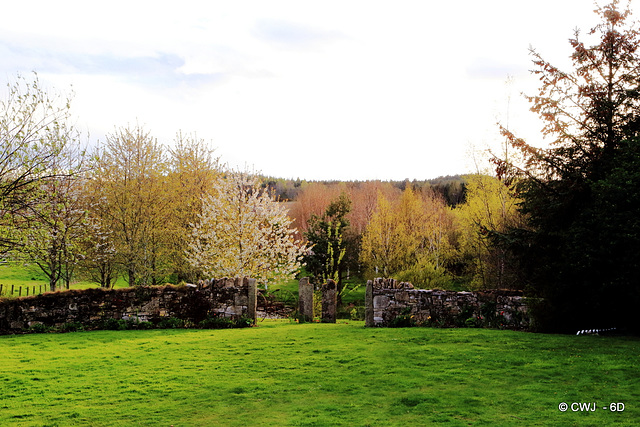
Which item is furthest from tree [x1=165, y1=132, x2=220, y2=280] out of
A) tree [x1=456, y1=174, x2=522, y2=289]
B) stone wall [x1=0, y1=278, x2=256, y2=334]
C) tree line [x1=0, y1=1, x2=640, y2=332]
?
tree [x1=456, y1=174, x2=522, y2=289]

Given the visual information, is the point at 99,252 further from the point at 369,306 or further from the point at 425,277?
the point at 425,277

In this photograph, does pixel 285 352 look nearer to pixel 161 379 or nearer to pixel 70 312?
pixel 161 379

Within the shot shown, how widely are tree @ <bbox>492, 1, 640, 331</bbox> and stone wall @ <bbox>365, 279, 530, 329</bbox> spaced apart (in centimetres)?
90

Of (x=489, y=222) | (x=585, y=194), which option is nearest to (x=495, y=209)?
(x=489, y=222)

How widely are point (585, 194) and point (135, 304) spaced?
16.5 m

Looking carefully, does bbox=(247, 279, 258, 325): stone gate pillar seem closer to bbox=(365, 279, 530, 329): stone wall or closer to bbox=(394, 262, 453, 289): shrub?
bbox=(365, 279, 530, 329): stone wall

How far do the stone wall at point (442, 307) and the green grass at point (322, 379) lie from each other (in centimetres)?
147

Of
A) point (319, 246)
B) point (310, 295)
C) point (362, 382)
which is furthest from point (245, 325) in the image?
point (319, 246)

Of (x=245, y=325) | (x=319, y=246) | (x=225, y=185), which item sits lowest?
(x=245, y=325)

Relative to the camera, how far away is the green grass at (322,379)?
7918mm

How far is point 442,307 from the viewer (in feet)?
56.7

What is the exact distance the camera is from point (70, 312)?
1797 centimetres

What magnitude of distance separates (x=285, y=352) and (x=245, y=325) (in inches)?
223

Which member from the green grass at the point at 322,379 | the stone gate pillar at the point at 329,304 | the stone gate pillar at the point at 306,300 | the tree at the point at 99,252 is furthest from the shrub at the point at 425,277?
the tree at the point at 99,252
